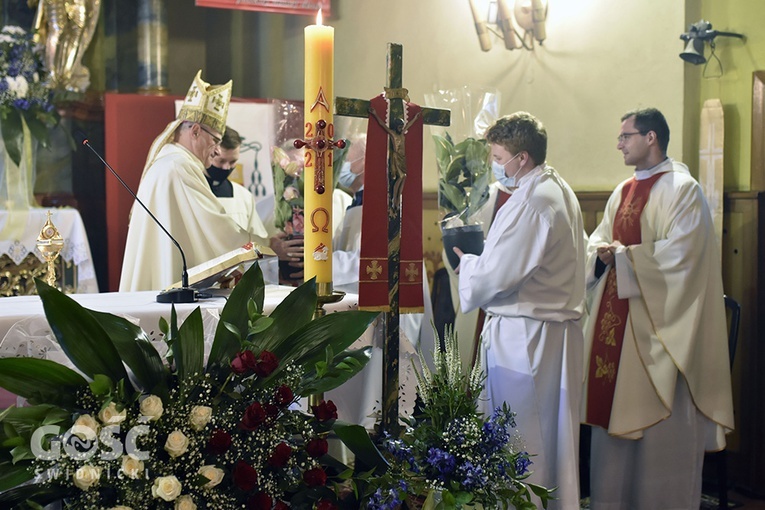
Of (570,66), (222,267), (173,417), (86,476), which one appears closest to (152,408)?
(173,417)

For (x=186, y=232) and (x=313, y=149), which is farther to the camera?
(x=186, y=232)

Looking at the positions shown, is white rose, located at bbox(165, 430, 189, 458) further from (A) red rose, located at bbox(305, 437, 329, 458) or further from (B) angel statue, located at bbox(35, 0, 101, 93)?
(B) angel statue, located at bbox(35, 0, 101, 93)

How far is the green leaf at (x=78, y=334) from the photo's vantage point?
1799 millimetres

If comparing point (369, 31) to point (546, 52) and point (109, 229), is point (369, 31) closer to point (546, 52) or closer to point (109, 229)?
point (546, 52)

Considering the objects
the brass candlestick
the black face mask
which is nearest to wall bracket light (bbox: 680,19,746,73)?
the black face mask

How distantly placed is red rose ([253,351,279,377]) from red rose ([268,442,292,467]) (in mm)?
142

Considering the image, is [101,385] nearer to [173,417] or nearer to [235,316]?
[173,417]

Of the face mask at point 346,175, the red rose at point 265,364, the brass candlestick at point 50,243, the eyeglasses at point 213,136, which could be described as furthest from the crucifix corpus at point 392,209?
the eyeglasses at point 213,136

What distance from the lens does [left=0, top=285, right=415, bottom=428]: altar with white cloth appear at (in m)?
2.54

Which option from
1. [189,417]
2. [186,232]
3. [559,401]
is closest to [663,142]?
[559,401]

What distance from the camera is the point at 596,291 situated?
4.96 m

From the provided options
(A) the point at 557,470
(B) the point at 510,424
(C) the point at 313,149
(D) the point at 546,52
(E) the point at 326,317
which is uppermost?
(D) the point at 546,52

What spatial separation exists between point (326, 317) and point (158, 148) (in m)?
3.04

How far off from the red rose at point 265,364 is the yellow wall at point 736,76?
4097mm
